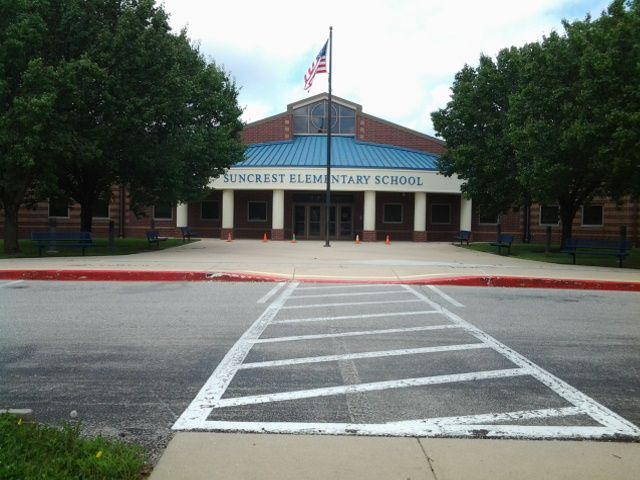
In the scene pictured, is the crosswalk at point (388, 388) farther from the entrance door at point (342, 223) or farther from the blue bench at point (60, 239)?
the entrance door at point (342, 223)

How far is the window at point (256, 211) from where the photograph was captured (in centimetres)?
4025

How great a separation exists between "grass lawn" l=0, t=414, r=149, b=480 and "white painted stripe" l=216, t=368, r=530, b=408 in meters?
1.22

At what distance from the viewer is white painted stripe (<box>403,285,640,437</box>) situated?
446 centimetres

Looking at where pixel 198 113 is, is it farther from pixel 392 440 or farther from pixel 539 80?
pixel 392 440

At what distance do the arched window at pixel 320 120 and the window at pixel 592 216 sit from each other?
1718 centimetres

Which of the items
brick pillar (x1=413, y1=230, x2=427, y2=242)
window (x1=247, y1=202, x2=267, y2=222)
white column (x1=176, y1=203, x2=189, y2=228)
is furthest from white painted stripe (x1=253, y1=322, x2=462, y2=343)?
window (x1=247, y1=202, x2=267, y2=222)

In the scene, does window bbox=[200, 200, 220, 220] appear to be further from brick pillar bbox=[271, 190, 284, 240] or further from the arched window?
the arched window

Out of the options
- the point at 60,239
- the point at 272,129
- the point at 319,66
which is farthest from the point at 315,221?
the point at 60,239

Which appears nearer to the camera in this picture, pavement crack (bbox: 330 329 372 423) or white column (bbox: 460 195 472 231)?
pavement crack (bbox: 330 329 372 423)

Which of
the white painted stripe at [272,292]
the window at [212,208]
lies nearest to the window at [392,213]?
the window at [212,208]

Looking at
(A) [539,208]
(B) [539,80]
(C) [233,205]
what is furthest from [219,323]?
(A) [539,208]

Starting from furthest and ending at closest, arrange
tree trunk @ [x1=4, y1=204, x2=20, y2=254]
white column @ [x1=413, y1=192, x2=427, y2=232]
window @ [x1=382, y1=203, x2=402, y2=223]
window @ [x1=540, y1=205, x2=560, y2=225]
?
window @ [x1=382, y1=203, x2=402, y2=223], window @ [x1=540, y1=205, x2=560, y2=225], white column @ [x1=413, y1=192, x2=427, y2=232], tree trunk @ [x1=4, y1=204, x2=20, y2=254]

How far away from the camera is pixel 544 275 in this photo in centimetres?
1579

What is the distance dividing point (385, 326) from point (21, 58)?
55.5 feet
